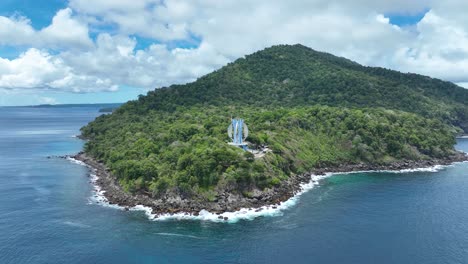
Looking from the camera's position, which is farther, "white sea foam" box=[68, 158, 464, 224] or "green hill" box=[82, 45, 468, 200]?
"green hill" box=[82, 45, 468, 200]

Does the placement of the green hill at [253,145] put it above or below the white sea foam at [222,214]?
above

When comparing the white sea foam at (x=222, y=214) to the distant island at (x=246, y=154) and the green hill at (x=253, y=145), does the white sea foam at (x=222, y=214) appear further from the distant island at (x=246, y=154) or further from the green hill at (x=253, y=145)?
the green hill at (x=253, y=145)

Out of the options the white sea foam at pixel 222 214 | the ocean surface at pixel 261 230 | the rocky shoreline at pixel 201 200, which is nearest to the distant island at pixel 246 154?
the rocky shoreline at pixel 201 200

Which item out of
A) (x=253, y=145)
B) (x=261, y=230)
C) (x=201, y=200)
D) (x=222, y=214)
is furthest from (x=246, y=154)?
(x=261, y=230)

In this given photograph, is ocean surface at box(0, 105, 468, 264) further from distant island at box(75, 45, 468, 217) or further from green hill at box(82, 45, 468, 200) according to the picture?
green hill at box(82, 45, 468, 200)

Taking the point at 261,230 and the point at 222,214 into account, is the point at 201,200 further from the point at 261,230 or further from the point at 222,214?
the point at 261,230

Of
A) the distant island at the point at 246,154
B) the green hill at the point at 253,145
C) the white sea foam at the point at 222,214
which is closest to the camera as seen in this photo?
the white sea foam at the point at 222,214

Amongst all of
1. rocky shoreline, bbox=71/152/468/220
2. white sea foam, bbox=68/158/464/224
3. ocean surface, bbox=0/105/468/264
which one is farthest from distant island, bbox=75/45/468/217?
ocean surface, bbox=0/105/468/264

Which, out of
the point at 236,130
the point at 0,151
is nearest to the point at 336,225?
the point at 236,130

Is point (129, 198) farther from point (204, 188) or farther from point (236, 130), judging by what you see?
point (236, 130)
